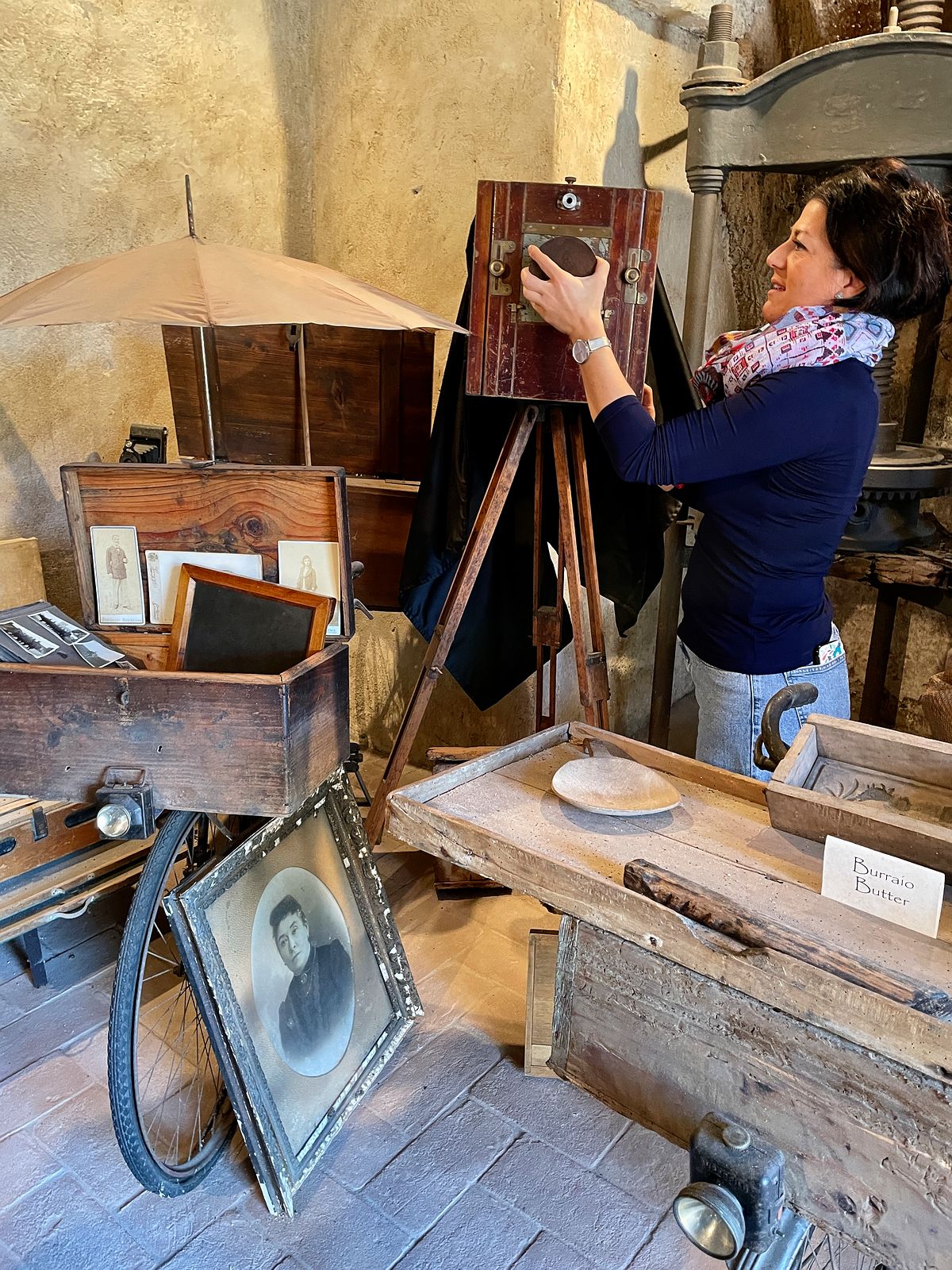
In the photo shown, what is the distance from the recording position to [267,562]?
1808mm

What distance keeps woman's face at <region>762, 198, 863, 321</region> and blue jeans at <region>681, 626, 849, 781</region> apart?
64cm

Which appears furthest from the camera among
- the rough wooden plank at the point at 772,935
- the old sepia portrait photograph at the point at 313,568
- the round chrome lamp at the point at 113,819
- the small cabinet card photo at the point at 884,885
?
the old sepia portrait photograph at the point at 313,568

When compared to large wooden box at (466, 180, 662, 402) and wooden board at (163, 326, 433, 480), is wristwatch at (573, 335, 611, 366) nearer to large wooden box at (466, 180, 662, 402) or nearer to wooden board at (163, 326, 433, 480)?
large wooden box at (466, 180, 662, 402)

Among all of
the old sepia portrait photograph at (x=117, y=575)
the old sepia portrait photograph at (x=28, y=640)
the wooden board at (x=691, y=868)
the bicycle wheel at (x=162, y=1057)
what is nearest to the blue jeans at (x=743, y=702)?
the wooden board at (x=691, y=868)

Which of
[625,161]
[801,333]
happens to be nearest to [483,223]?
[801,333]

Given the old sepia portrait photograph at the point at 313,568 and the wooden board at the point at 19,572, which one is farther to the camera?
the wooden board at the point at 19,572

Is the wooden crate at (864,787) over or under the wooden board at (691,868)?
over

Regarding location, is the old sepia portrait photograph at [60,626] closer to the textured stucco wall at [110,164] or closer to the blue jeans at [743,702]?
the textured stucco wall at [110,164]

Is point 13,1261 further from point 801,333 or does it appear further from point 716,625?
point 801,333

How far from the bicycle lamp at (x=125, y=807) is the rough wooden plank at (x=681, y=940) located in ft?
1.60

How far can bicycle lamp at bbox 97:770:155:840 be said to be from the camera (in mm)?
1468

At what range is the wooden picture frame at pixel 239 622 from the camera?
1.70m

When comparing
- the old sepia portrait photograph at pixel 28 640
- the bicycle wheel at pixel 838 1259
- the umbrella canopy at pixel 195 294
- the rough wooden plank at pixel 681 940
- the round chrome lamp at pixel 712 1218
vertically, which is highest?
the umbrella canopy at pixel 195 294

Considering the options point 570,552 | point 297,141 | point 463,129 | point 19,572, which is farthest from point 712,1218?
point 297,141
